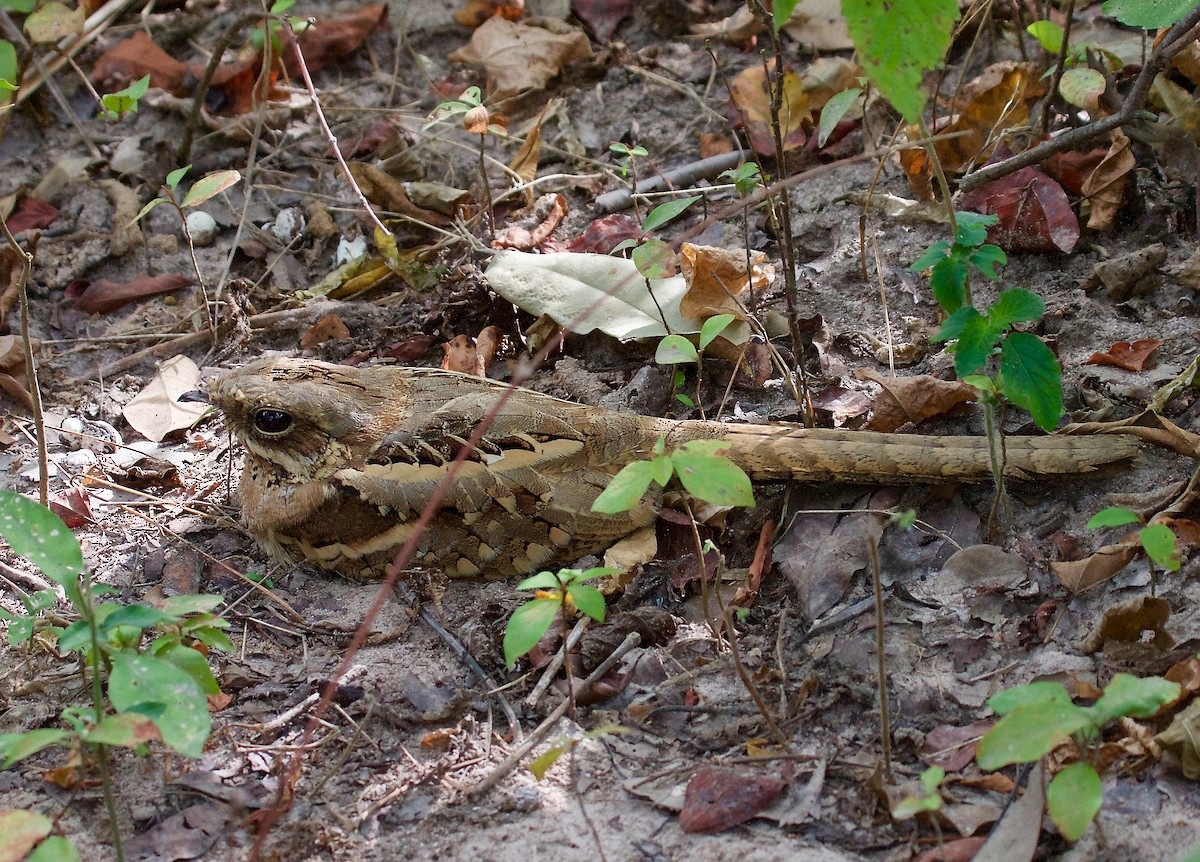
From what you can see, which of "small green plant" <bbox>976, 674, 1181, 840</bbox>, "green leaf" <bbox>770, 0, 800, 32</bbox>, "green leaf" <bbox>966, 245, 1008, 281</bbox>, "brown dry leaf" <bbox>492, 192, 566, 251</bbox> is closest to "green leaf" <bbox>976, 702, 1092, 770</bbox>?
"small green plant" <bbox>976, 674, 1181, 840</bbox>

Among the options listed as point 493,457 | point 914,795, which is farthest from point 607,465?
point 914,795

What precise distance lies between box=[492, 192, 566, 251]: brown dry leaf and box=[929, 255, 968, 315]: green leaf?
2.13 meters

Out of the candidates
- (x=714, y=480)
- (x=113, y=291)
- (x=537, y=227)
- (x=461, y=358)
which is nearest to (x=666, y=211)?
(x=461, y=358)

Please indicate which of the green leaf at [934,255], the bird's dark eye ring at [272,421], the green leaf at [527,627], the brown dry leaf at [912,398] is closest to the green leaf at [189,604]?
the green leaf at [527,627]

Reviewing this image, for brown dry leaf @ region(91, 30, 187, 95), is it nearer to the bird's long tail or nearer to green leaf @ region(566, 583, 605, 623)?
the bird's long tail

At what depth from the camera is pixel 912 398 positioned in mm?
3227

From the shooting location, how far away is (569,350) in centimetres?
401

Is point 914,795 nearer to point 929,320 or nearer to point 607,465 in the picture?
point 607,465

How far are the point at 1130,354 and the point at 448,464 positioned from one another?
7.08ft

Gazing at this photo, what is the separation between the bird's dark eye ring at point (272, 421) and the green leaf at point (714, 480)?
1.51 metres

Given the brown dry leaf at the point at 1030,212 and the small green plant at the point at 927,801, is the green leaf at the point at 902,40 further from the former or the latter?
the brown dry leaf at the point at 1030,212

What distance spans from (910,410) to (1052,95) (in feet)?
4.63

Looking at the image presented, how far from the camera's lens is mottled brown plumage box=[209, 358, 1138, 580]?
317 centimetres

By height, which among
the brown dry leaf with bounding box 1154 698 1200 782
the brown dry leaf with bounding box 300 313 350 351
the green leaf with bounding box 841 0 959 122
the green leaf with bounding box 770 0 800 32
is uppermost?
the green leaf with bounding box 770 0 800 32
